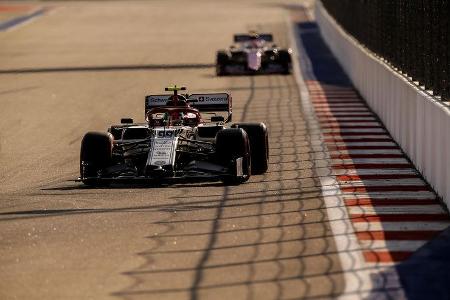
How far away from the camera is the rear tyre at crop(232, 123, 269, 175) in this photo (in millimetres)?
18484

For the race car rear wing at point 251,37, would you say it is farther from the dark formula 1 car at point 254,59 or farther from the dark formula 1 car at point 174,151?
the dark formula 1 car at point 174,151

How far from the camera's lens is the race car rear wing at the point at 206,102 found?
64.7ft

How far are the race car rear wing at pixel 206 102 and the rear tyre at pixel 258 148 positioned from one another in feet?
3.58

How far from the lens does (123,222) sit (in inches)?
570

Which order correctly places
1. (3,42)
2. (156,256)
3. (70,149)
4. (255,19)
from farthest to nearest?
(255,19)
(3,42)
(70,149)
(156,256)

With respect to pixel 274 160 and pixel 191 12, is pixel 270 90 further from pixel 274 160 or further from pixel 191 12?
pixel 191 12

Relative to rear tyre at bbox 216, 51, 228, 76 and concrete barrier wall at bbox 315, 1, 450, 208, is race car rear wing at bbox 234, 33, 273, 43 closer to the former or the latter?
rear tyre at bbox 216, 51, 228, 76

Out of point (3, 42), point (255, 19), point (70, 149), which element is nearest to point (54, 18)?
point (255, 19)

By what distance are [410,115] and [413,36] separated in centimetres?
162

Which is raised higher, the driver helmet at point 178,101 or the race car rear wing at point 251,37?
the driver helmet at point 178,101

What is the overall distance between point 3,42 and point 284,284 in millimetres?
46917

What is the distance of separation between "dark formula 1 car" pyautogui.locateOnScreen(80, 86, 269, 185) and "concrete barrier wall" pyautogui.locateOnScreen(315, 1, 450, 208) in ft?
6.68

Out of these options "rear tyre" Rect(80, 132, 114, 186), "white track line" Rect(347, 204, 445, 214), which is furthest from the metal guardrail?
"rear tyre" Rect(80, 132, 114, 186)

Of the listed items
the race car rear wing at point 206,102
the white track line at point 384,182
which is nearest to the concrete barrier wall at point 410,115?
the white track line at point 384,182
